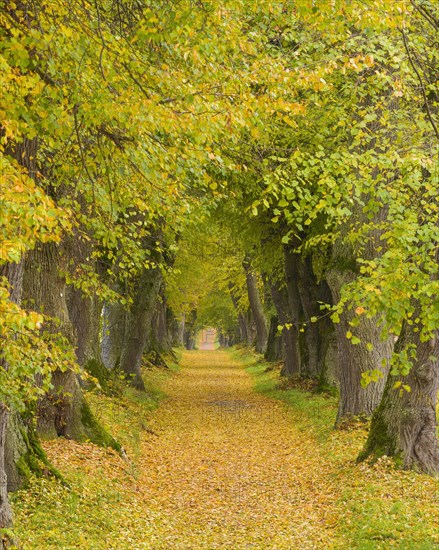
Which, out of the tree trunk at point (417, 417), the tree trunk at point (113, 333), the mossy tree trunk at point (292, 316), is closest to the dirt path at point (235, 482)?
the tree trunk at point (417, 417)

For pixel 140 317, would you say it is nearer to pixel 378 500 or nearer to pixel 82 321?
pixel 82 321

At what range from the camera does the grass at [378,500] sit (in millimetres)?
9484

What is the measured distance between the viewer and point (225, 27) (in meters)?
9.30

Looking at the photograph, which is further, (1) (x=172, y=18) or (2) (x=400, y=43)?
(2) (x=400, y=43)

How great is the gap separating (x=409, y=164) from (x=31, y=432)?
6635mm

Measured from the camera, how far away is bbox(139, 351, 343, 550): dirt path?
1062cm

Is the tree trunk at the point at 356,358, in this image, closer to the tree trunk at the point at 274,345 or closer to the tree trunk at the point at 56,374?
the tree trunk at the point at 56,374

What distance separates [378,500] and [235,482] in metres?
4.04

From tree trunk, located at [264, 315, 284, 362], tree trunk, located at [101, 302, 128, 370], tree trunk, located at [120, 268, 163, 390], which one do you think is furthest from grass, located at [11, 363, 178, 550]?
tree trunk, located at [264, 315, 284, 362]

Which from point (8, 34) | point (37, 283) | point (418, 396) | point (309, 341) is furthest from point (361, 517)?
point (309, 341)

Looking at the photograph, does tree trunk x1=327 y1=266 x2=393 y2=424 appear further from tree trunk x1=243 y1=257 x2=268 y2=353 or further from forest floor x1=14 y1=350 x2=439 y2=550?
tree trunk x1=243 y1=257 x2=268 y2=353

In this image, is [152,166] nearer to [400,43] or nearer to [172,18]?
[172,18]

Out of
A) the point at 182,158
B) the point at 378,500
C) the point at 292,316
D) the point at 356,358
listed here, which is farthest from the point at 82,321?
the point at 378,500

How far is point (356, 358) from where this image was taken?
1741 cm
